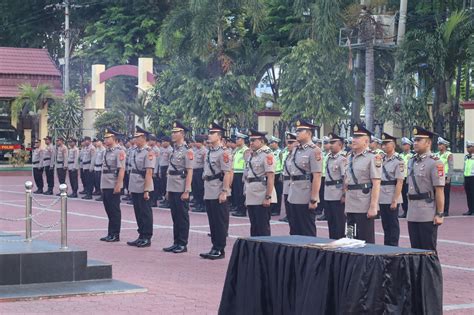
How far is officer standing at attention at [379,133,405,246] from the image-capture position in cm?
1418

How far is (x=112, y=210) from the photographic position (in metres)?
15.4

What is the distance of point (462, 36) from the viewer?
27.3 m

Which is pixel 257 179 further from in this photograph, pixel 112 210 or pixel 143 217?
pixel 112 210

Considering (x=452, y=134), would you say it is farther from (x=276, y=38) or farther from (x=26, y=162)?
(x=26, y=162)

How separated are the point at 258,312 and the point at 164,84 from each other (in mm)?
28583

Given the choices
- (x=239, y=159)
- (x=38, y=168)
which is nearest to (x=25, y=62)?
(x=38, y=168)

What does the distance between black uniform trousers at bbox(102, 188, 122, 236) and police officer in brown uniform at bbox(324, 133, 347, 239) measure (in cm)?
346

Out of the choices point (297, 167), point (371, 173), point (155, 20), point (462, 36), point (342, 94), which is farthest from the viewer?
point (155, 20)


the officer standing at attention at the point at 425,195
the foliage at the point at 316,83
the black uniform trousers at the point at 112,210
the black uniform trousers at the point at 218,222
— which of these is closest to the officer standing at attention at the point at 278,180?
the black uniform trousers at the point at 112,210

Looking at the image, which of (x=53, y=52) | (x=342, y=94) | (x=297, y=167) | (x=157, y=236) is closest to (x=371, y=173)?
(x=297, y=167)

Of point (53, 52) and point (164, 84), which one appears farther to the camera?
point (53, 52)

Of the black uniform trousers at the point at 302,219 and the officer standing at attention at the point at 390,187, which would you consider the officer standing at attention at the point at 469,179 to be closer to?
the officer standing at attention at the point at 390,187

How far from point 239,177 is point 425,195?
10591mm

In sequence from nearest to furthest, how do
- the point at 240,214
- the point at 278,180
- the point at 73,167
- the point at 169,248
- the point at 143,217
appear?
the point at 169,248 → the point at 143,217 → the point at 240,214 → the point at 278,180 → the point at 73,167
